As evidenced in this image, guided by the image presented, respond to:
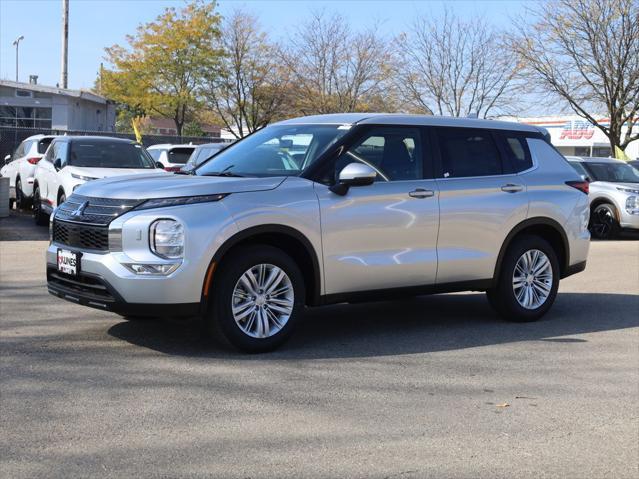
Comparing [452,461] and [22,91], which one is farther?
[22,91]

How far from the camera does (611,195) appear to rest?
18.3 m

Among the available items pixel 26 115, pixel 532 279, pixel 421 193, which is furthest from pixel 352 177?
pixel 26 115

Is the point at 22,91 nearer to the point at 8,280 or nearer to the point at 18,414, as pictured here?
the point at 8,280

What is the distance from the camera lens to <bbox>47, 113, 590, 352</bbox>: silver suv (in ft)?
Result: 20.7

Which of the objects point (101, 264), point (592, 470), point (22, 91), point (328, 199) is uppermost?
point (22, 91)

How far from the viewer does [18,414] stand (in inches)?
199

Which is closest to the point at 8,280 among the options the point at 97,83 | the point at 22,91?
the point at 22,91

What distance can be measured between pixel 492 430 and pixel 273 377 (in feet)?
5.29

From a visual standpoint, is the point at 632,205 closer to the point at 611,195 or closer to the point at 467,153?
the point at 611,195

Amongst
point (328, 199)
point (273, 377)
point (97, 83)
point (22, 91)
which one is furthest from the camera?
point (97, 83)

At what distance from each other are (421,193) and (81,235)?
9.04 ft

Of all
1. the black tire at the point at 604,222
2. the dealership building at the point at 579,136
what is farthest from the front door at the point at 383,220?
the dealership building at the point at 579,136

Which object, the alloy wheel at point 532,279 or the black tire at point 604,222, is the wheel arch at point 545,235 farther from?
the black tire at point 604,222

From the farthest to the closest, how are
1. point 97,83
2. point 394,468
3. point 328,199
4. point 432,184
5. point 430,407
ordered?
1. point 97,83
2. point 432,184
3. point 328,199
4. point 430,407
5. point 394,468
